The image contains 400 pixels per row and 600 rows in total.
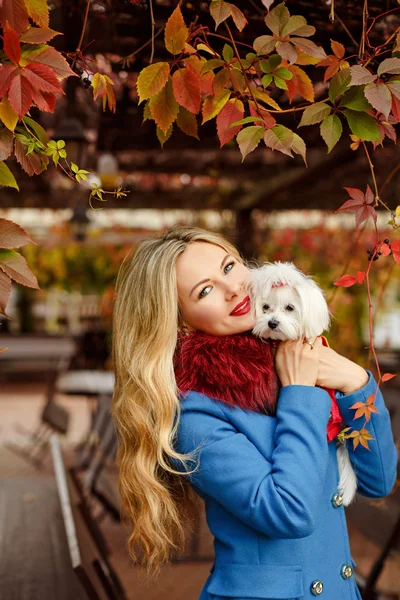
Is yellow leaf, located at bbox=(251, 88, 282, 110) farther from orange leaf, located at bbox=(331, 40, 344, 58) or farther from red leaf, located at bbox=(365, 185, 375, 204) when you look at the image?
red leaf, located at bbox=(365, 185, 375, 204)

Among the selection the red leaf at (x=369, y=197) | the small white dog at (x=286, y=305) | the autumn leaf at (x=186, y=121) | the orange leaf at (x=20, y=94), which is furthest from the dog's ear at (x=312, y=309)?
the orange leaf at (x=20, y=94)

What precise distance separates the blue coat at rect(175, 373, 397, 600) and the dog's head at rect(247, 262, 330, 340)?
0.41ft

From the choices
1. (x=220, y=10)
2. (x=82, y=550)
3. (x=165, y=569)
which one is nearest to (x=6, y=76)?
(x=220, y=10)

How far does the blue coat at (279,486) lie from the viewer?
1.32 metres

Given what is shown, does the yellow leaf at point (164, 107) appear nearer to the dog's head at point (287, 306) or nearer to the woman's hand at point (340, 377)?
the dog's head at point (287, 306)

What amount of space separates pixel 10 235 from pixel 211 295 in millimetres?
465

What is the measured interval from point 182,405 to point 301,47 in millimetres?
752

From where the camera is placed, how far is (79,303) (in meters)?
14.0

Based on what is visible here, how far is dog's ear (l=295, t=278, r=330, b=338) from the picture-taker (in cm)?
142

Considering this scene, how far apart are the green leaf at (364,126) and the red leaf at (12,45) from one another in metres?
0.64

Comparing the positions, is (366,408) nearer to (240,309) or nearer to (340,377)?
(340,377)

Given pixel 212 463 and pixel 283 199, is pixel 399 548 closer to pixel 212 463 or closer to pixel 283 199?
A: pixel 212 463

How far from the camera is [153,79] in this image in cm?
132

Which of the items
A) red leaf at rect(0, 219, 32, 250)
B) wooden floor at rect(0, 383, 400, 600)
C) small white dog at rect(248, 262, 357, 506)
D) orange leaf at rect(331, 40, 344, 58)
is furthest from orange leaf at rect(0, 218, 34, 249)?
wooden floor at rect(0, 383, 400, 600)
